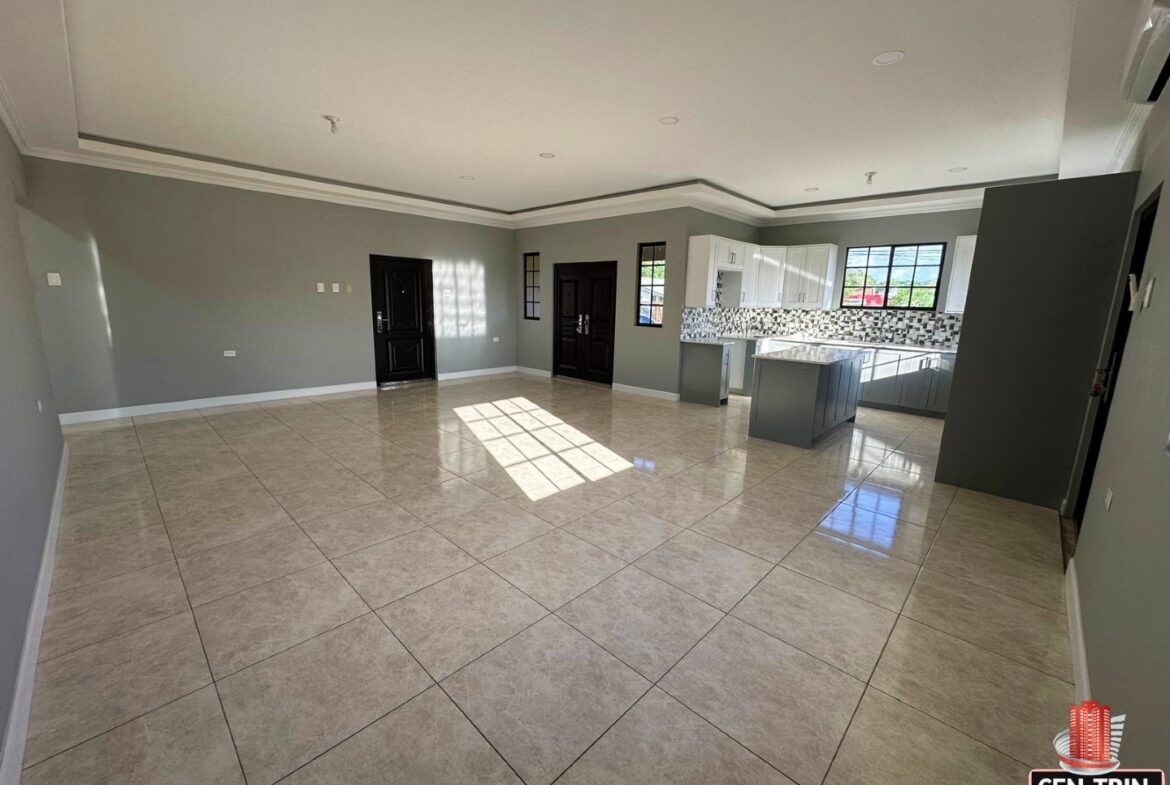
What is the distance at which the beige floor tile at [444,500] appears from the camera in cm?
319

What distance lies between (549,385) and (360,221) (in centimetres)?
381

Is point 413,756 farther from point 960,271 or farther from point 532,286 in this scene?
point 532,286

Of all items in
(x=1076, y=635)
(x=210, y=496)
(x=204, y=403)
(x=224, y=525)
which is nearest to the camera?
(x=1076, y=635)

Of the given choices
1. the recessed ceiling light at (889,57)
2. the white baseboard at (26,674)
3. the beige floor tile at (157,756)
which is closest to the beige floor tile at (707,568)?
the beige floor tile at (157,756)

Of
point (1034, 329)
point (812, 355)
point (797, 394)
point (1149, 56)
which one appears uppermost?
point (1149, 56)

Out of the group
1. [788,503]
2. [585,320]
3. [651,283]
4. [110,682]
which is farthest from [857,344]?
[110,682]

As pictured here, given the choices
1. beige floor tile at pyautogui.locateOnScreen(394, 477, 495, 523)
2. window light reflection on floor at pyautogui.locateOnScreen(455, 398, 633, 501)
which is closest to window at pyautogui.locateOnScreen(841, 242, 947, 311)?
→ window light reflection on floor at pyautogui.locateOnScreen(455, 398, 633, 501)

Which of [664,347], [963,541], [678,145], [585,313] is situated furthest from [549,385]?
[963,541]

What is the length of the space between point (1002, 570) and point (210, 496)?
5.25 metres

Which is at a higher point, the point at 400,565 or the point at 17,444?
the point at 17,444

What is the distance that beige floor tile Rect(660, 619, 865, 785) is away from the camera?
156 centimetres

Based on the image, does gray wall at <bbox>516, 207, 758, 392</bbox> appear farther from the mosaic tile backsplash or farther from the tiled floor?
the tiled floor

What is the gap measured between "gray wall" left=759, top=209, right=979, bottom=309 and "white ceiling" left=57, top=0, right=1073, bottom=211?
3.36ft

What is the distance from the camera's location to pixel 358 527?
297 cm
